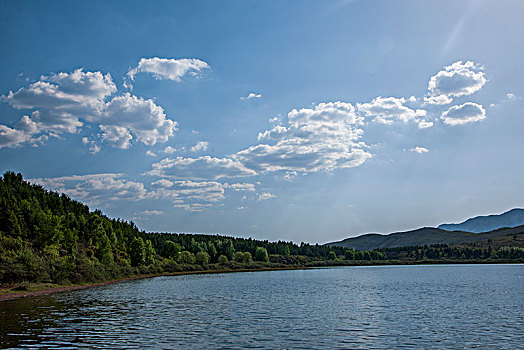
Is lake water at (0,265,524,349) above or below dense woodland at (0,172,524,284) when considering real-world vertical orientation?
below

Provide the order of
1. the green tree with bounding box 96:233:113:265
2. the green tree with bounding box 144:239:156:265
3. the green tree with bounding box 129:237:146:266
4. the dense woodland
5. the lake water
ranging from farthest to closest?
1. the green tree with bounding box 144:239:156:265
2. the green tree with bounding box 129:237:146:266
3. the green tree with bounding box 96:233:113:265
4. the dense woodland
5. the lake water

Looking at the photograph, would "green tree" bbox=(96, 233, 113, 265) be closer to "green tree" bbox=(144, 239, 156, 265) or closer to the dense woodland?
the dense woodland

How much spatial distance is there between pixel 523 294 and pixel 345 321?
44130 millimetres

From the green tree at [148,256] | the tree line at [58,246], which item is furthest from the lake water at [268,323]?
the green tree at [148,256]

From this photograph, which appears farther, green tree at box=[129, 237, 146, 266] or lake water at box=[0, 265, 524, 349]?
green tree at box=[129, 237, 146, 266]

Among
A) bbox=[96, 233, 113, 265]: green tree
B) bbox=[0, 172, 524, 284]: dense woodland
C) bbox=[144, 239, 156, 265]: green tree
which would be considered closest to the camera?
bbox=[0, 172, 524, 284]: dense woodland

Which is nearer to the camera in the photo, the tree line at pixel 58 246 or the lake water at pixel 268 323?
the lake water at pixel 268 323

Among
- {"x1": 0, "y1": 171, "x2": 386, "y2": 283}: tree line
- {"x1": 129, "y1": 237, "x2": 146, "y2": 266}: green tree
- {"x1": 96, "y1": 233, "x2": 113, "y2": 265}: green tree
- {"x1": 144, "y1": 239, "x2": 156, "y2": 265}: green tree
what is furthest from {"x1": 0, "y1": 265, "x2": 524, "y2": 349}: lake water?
{"x1": 144, "y1": 239, "x2": 156, "y2": 265}: green tree

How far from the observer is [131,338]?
3422 centimetres

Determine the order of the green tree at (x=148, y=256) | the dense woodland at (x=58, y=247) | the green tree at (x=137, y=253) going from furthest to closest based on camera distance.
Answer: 1. the green tree at (x=148, y=256)
2. the green tree at (x=137, y=253)
3. the dense woodland at (x=58, y=247)

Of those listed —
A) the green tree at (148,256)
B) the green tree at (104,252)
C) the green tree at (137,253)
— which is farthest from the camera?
the green tree at (148,256)

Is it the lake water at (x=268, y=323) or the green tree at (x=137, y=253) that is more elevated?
the green tree at (x=137, y=253)

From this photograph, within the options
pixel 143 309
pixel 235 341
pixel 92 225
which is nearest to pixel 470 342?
pixel 235 341

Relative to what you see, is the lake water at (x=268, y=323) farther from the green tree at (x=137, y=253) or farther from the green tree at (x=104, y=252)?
the green tree at (x=137, y=253)
